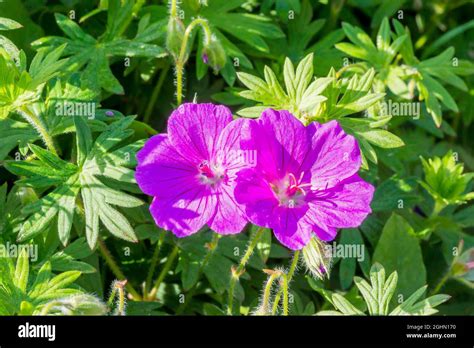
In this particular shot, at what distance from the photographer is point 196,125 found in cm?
201

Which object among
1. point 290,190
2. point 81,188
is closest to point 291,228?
Result: point 290,190

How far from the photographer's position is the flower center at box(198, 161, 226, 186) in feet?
6.68

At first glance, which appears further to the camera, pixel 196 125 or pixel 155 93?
pixel 155 93

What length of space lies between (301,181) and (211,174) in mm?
242

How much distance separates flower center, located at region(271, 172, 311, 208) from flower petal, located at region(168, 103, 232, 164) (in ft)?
0.67


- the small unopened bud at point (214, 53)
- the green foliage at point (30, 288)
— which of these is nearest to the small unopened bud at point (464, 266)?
the small unopened bud at point (214, 53)

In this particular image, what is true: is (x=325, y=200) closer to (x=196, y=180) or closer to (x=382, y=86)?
(x=196, y=180)

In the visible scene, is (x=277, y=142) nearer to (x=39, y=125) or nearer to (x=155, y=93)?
(x=39, y=125)

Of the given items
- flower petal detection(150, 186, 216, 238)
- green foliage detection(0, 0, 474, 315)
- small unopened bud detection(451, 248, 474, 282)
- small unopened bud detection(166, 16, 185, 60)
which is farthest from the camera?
small unopened bud detection(451, 248, 474, 282)

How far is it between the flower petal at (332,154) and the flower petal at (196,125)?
239mm

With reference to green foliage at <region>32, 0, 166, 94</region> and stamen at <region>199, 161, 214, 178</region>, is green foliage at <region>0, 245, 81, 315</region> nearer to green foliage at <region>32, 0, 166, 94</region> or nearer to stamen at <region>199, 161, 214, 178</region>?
stamen at <region>199, 161, 214, 178</region>

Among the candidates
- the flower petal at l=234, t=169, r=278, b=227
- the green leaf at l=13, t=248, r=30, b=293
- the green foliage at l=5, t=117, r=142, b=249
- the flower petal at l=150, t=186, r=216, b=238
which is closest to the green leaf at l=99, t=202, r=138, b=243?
the green foliage at l=5, t=117, r=142, b=249

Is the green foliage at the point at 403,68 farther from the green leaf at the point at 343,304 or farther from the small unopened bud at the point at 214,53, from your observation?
the green leaf at the point at 343,304
